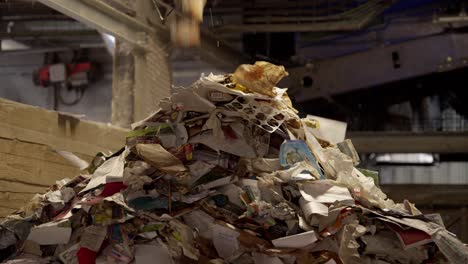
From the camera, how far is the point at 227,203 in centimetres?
302

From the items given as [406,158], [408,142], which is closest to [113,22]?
[408,142]

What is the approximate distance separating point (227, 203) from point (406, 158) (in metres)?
7.07

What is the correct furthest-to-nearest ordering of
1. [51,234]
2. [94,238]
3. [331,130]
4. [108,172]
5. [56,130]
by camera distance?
[56,130] < [331,130] < [108,172] < [51,234] < [94,238]

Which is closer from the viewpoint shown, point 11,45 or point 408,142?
point 408,142

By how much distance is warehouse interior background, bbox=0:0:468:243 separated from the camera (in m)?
8.00

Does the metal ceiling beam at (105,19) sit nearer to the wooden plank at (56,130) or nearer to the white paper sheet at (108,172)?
the wooden plank at (56,130)

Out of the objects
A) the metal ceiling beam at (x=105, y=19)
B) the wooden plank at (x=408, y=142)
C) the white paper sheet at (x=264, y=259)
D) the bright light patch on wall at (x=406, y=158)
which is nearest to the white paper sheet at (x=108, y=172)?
the white paper sheet at (x=264, y=259)

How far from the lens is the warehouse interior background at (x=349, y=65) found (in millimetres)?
8000

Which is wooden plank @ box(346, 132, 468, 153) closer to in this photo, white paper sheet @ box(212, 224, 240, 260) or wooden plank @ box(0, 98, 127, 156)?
wooden plank @ box(0, 98, 127, 156)

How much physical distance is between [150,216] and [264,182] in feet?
1.64

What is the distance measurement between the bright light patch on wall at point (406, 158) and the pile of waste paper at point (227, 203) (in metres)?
6.40

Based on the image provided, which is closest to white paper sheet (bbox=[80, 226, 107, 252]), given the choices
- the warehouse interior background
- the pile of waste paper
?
the pile of waste paper

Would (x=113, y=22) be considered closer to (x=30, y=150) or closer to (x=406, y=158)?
(x=30, y=150)

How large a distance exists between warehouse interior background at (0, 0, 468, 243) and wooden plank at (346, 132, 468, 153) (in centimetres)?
1
